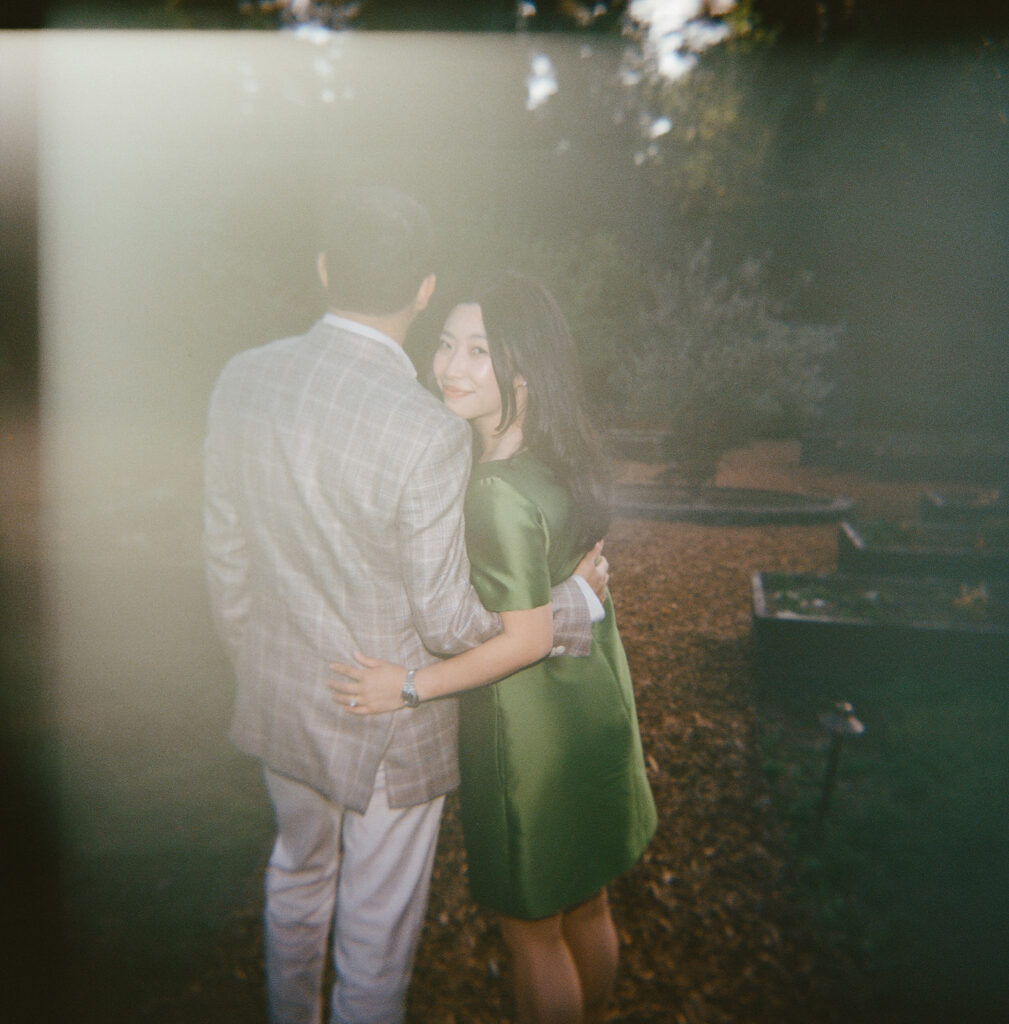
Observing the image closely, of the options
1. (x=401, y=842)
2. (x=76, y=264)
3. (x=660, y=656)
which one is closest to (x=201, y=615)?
(x=660, y=656)

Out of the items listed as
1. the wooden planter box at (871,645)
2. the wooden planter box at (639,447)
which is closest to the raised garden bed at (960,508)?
the wooden planter box at (871,645)

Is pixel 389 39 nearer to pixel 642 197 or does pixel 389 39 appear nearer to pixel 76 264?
pixel 642 197

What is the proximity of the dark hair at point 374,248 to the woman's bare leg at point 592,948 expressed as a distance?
1.90 m

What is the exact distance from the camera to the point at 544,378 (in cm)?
210

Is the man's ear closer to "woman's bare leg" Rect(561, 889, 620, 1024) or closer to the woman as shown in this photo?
the woman

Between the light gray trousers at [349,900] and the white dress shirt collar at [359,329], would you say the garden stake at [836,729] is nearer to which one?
the light gray trousers at [349,900]

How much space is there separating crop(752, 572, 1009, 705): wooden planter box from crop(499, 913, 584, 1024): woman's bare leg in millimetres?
3844

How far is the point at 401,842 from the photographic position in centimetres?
201

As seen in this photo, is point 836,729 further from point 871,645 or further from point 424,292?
point 424,292

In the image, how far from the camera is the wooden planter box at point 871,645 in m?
5.13

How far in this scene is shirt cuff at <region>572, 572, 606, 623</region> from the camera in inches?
83.5

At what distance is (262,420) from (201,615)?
592 centimetres

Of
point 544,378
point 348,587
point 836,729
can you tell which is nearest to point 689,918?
point 836,729

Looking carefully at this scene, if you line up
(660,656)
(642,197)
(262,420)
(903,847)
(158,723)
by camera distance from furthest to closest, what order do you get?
(642,197)
(660,656)
(158,723)
(903,847)
(262,420)
